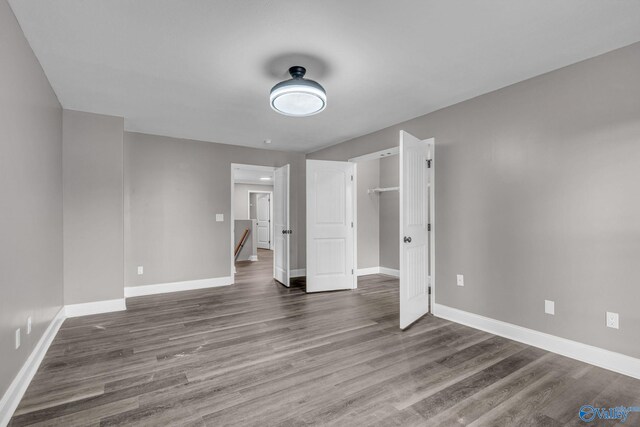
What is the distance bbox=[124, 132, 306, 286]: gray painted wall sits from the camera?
186 inches

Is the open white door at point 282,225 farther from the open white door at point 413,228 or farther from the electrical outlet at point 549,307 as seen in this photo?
the electrical outlet at point 549,307

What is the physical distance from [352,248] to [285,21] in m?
3.73

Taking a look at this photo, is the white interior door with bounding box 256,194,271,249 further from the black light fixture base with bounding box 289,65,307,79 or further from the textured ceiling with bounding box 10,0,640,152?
the black light fixture base with bounding box 289,65,307,79

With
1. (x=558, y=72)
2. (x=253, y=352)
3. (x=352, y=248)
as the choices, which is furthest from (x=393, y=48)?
(x=352, y=248)

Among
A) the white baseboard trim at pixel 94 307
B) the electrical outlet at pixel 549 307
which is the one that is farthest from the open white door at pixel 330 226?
the electrical outlet at pixel 549 307

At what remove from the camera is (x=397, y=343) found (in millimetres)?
2912

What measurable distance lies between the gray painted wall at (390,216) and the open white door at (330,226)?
1.38 m

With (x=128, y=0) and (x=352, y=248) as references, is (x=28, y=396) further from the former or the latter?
(x=352, y=248)

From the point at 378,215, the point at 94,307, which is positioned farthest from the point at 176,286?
the point at 378,215

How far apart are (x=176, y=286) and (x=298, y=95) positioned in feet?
12.7

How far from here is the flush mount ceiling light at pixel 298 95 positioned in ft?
8.51

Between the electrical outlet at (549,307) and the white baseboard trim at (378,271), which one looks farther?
the white baseboard trim at (378,271)

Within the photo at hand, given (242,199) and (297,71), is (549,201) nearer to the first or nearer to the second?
(297,71)

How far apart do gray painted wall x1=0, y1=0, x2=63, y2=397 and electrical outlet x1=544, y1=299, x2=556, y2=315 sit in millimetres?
4074
